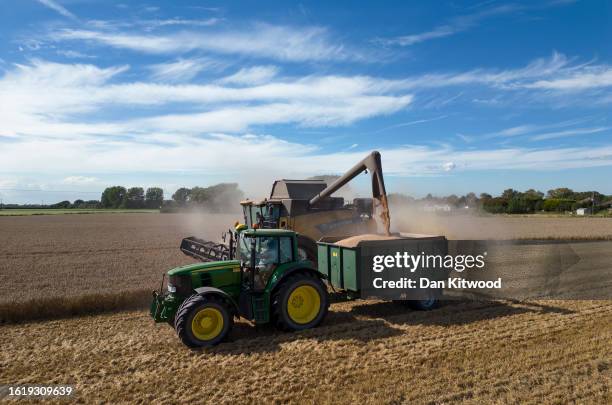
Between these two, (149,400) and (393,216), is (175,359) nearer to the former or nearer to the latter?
→ (149,400)

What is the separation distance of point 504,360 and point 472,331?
159 centimetres

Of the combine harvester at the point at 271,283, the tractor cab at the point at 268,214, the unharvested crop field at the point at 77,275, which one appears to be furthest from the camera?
the tractor cab at the point at 268,214

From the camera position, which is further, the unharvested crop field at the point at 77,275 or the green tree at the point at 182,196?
the green tree at the point at 182,196

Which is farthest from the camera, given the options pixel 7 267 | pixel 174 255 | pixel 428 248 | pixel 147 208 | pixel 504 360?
pixel 147 208

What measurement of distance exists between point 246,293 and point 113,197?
105 m

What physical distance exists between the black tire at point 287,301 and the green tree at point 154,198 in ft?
316

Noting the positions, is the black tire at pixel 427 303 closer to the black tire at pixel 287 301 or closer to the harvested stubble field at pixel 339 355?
the harvested stubble field at pixel 339 355

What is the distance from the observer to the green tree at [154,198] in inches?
3991

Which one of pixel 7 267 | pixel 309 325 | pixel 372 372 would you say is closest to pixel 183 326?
pixel 309 325

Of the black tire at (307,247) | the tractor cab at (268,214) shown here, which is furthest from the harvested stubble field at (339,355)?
the tractor cab at (268,214)

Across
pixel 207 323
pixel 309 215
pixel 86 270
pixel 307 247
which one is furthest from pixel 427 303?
pixel 86 270

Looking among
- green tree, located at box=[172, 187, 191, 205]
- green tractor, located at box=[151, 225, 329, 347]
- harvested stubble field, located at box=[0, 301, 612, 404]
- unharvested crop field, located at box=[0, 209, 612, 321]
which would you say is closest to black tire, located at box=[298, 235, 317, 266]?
harvested stubble field, located at box=[0, 301, 612, 404]

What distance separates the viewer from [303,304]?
9094 mm

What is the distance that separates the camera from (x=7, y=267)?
16766mm
